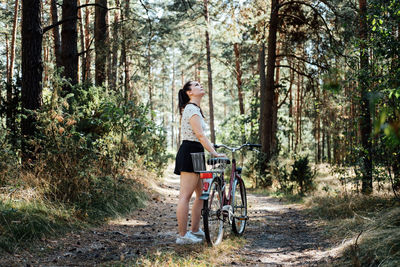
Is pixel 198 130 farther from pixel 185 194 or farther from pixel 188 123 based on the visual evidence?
pixel 185 194

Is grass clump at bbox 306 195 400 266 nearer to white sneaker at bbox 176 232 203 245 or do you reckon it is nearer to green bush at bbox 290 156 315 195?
white sneaker at bbox 176 232 203 245

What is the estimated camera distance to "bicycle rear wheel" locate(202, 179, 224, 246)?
15.0 feet

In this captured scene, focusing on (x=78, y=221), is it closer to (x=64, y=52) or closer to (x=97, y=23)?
(x=64, y=52)

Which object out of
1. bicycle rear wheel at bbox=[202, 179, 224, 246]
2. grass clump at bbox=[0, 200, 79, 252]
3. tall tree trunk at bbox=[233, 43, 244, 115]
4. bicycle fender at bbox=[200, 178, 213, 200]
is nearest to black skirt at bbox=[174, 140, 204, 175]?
bicycle fender at bbox=[200, 178, 213, 200]

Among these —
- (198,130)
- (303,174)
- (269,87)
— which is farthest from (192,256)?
(269,87)

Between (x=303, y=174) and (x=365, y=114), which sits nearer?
(x=365, y=114)

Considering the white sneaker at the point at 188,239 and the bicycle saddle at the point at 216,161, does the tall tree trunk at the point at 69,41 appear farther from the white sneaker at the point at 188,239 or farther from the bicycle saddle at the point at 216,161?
the white sneaker at the point at 188,239

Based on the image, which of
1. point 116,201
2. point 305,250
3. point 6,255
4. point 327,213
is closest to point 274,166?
point 327,213

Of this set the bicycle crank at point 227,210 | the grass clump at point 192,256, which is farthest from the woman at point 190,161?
the bicycle crank at point 227,210

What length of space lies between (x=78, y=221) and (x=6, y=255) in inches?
59.2

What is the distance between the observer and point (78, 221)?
5.35 metres

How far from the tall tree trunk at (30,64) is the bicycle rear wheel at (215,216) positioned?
3.62 metres

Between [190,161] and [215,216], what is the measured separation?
2.73 ft

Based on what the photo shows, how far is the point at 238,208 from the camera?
5711 mm
